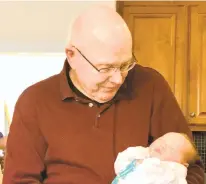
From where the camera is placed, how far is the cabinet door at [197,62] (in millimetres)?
2838

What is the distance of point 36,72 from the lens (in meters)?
2.20

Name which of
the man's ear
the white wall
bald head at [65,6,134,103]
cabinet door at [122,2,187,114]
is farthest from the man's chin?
cabinet door at [122,2,187,114]

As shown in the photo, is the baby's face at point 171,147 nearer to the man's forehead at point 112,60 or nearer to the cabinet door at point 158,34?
the man's forehead at point 112,60

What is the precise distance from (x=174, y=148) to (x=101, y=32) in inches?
14.6

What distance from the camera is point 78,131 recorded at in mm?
1300

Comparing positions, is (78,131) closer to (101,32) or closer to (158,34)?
(101,32)

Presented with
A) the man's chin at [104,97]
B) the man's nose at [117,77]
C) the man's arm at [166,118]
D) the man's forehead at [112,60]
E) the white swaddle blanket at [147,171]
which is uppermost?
the man's forehead at [112,60]

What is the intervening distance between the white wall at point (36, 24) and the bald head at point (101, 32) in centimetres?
106

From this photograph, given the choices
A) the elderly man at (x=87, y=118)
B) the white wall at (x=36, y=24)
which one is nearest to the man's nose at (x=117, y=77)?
the elderly man at (x=87, y=118)

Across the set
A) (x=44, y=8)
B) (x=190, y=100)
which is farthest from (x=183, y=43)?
(x=44, y=8)

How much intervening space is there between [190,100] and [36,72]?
3.46ft

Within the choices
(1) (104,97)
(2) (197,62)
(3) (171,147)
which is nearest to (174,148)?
(3) (171,147)

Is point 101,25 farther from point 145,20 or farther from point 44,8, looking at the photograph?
point 145,20

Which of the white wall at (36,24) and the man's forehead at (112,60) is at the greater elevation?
the white wall at (36,24)
